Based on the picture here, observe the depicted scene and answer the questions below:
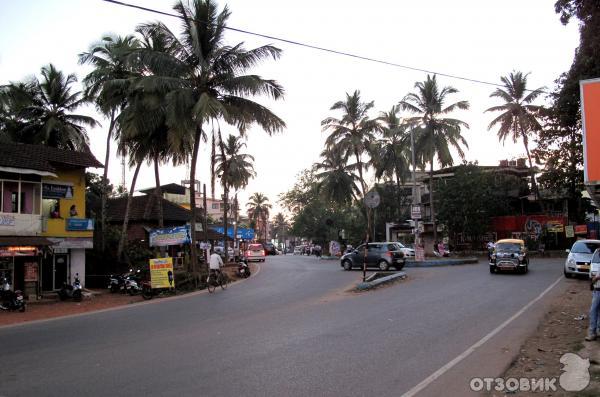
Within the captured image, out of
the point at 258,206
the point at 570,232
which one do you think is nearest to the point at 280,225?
the point at 258,206

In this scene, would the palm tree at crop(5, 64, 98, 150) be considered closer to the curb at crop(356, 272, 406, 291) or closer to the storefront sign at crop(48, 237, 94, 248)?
the storefront sign at crop(48, 237, 94, 248)

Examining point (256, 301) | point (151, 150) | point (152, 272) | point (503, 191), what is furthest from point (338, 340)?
point (503, 191)

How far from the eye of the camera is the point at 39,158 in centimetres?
2273

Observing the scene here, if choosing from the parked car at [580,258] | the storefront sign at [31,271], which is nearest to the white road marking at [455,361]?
the parked car at [580,258]

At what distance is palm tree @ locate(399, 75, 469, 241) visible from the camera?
45.1 metres

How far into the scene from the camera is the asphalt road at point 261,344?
7.05m

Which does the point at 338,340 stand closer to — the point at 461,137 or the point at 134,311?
the point at 134,311

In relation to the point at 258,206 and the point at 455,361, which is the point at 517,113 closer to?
the point at 455,361

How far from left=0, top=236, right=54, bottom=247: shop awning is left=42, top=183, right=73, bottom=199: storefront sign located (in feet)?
8.43

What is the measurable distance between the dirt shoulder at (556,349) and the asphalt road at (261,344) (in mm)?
1047

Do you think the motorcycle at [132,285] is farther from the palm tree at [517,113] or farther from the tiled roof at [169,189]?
the palm tree at [517,113]

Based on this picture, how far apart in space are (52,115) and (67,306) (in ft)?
61.5

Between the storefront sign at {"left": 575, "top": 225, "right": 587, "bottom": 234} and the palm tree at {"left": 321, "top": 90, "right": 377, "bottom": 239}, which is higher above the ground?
the palm tree at {"left": 321, "top": 90, "right": 377, "bottom": 239}

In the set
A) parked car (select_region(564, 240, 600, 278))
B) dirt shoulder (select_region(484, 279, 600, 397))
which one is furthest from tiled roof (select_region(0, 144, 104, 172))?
parked car (select_region(564, 240, 600, 278))
